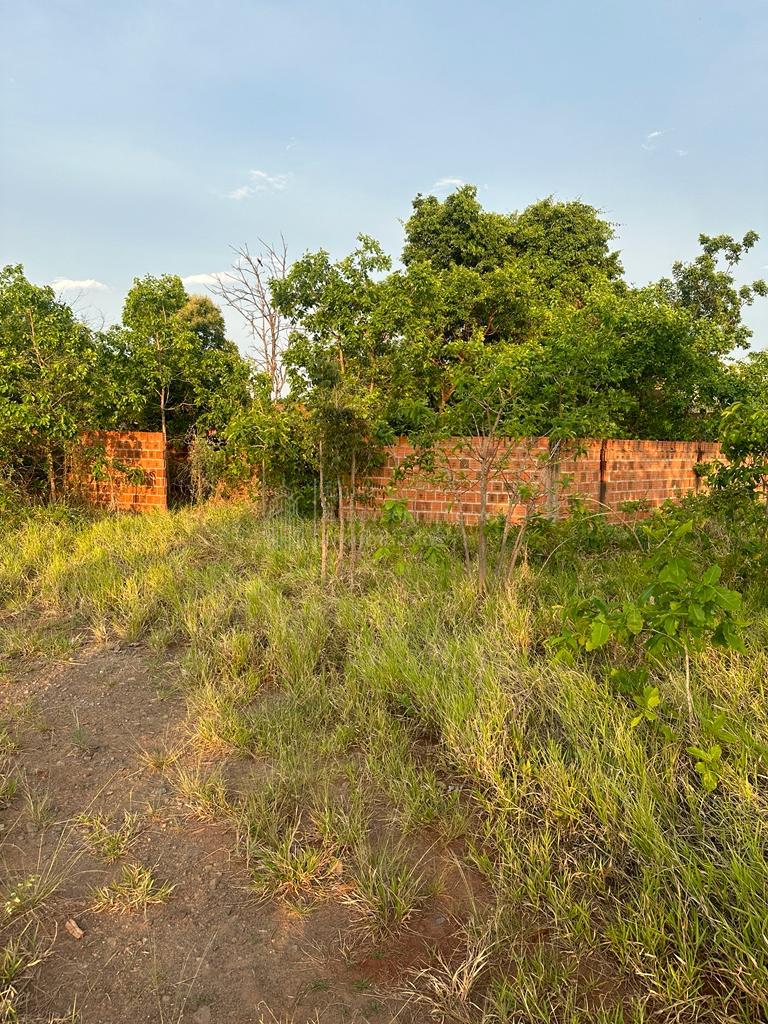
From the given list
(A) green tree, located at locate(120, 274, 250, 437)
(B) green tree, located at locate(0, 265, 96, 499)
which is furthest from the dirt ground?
(A) green tree, located at locate(120, 274, 250, 437)

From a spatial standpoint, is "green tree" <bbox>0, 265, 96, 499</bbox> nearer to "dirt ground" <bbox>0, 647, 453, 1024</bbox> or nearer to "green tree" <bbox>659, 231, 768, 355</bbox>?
"dirt ground" <bbox>0, 647, 453, 1024</bbox>

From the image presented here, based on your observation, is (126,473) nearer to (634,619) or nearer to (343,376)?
(343,376)

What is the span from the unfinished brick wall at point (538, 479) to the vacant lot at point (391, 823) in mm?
2405

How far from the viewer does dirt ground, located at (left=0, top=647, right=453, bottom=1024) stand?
1.70m

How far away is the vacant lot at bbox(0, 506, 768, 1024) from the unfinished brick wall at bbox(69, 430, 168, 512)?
488cm

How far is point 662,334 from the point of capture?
10344mm

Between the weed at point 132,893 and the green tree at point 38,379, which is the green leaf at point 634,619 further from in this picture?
the green tree at point 38,379

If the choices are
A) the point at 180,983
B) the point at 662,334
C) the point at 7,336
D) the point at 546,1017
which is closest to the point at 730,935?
the point at 546,1017

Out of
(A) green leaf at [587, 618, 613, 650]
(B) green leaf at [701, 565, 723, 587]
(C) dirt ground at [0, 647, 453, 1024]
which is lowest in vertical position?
(C) dirt ground at [0, 647, 453, 1024]

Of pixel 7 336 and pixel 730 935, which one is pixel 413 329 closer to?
pixel 7 336

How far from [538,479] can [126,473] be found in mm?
5671

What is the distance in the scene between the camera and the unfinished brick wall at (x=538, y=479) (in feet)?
20.9

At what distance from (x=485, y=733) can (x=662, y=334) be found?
9.64 metres

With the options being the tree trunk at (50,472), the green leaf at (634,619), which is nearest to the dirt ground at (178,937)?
the green leaf at (634,619)
